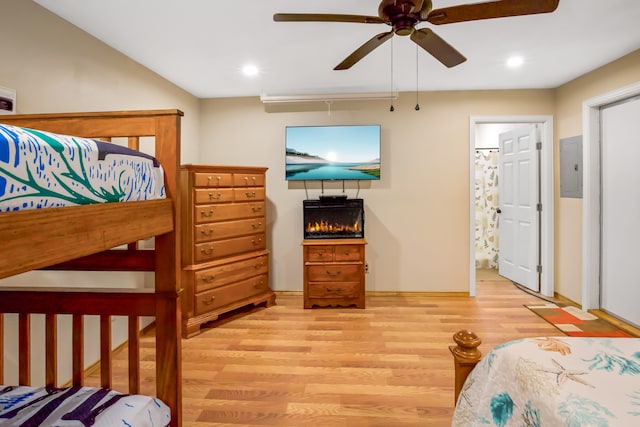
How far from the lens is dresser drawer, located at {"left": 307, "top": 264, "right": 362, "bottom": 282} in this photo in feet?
12.0

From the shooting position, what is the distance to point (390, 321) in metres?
3.33

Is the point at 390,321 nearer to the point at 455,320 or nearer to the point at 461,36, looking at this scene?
the point at 455,320

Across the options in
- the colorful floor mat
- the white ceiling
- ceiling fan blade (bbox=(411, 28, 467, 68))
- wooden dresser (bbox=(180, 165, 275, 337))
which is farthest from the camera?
wooden dresser (bbox=(180, 165, 275, 337))

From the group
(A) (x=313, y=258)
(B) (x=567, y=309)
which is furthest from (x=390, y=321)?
(B) (x=567, y=309)

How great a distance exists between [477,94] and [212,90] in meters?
3.02

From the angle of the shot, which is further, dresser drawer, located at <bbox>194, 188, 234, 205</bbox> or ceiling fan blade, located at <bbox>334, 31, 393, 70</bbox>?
dresser drawer, located at <bbox>194, 188, 234, 205</bbox>

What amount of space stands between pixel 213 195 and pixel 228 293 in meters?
0.97

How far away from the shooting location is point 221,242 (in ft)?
11.1

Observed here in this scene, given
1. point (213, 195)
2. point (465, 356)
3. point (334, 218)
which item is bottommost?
point (465, 356)

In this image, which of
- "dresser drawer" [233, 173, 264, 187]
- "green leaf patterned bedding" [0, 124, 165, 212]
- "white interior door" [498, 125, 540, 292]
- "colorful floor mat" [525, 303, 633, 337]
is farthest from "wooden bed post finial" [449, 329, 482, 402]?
"white interior door" [498, 125, 540, 292]

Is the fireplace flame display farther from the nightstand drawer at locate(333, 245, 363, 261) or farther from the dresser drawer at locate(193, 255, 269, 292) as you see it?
the dresser drawer at locate(193, 255, 269, 292)

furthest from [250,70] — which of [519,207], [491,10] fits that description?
[519,207]

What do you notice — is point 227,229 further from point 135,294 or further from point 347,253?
point 135,294

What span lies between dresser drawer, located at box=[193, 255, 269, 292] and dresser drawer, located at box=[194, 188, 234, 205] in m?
0.63
